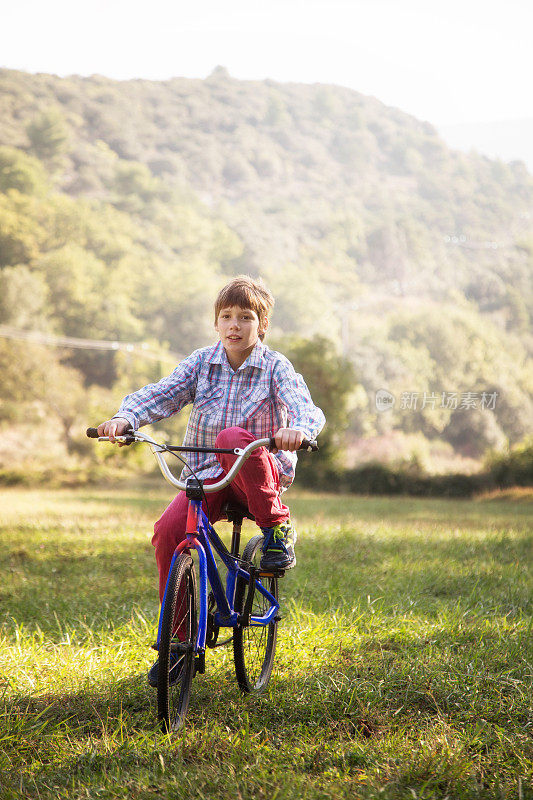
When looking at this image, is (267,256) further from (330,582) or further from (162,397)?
(162,397)

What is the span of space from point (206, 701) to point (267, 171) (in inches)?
1762

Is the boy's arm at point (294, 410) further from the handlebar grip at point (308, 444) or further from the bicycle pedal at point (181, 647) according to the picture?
the bicycle pedal at point (181, 647)

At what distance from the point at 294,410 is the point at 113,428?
688mm

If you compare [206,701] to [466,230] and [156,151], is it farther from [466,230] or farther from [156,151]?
[466,230]

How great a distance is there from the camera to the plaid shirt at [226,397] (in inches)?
115

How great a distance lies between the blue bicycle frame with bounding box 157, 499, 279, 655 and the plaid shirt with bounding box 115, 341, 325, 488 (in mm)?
302

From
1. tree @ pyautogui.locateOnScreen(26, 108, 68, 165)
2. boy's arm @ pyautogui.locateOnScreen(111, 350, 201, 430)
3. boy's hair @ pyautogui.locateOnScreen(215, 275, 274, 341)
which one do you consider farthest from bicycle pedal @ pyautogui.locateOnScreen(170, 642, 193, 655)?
tree @ pyautogui.locateOnScreen(26, 108, 68, 165)

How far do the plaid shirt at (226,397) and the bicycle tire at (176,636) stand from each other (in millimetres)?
482

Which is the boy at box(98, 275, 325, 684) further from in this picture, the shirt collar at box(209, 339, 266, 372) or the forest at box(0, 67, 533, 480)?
the forest at box(0, 67, 533, 480)

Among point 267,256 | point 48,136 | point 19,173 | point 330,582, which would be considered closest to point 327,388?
point 330,582

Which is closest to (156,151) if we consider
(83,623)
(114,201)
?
(114,201)

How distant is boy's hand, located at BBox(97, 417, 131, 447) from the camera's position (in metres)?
2.60

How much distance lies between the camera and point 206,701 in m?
2.91

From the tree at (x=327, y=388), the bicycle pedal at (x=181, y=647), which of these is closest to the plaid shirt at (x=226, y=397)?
the bicycle pedal at (x=181, y=647)
